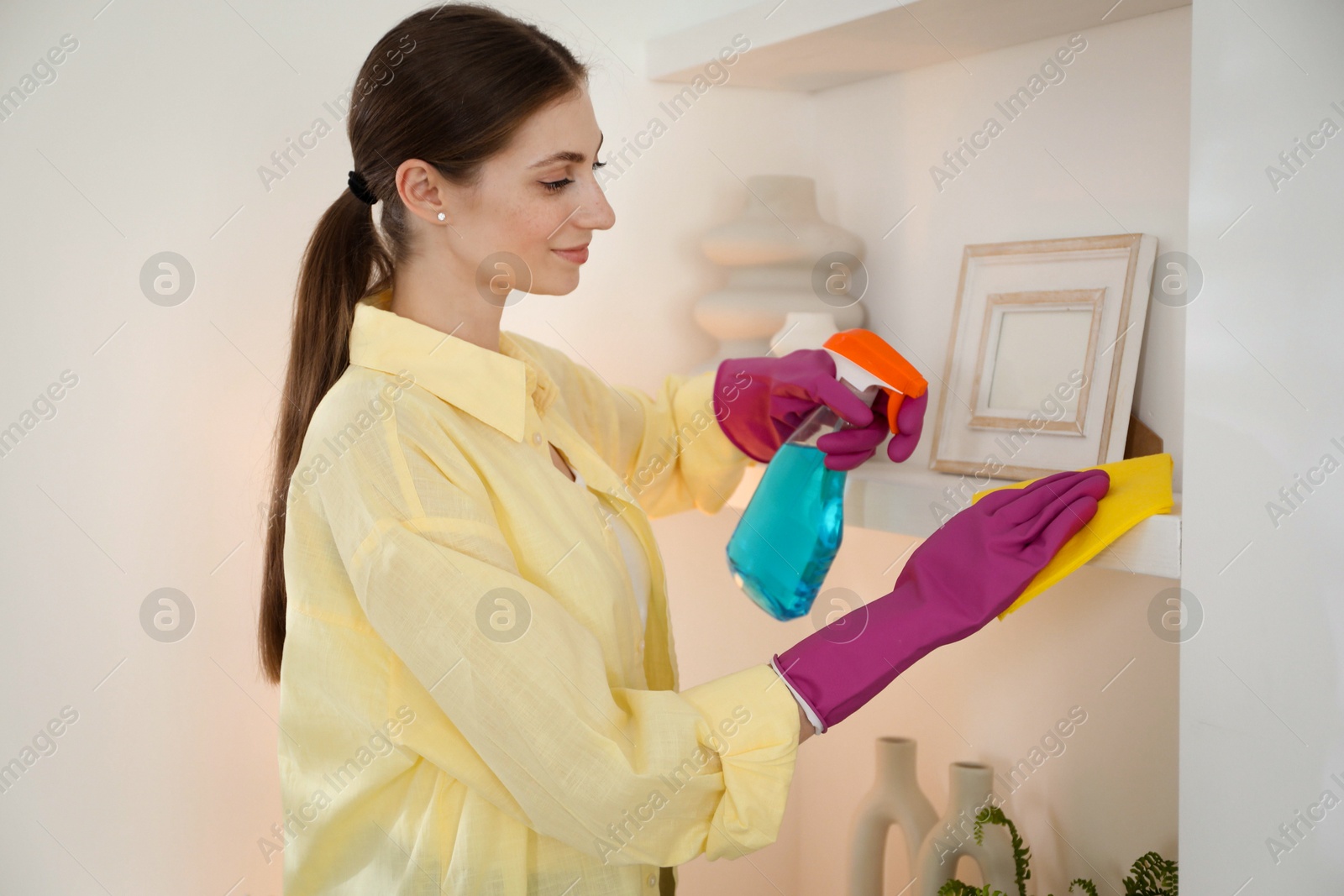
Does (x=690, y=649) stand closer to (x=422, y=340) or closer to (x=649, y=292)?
(x=649, y=292)

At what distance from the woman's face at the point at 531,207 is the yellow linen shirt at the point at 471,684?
0.08 m

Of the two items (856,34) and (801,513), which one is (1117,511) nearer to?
(801,513)

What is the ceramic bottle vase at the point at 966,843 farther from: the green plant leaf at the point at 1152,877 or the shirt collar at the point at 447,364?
the shirt collar at the point at 447,364

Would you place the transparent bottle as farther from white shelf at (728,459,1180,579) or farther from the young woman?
the young woman

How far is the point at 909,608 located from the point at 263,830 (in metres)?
0.76

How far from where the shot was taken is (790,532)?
1.00m

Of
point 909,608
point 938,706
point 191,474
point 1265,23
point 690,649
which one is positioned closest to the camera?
point 1265,23

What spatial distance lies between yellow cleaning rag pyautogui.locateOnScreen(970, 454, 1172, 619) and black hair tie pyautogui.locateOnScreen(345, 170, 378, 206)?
2.07 ft

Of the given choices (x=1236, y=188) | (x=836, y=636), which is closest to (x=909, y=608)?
(x=836, y=636)

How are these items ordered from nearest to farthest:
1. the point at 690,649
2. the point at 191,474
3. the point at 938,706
A: the point at 191,474
the point at 938,706
the point at 690,649

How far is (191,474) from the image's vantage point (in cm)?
103

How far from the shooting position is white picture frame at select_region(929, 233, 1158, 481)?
94cm

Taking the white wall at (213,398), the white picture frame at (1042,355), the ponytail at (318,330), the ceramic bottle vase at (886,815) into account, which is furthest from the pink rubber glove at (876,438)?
the ponytail at (318,330)

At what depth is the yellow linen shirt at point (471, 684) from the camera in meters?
0.70
